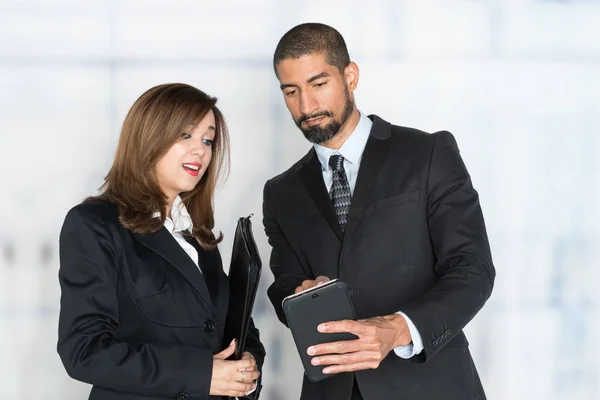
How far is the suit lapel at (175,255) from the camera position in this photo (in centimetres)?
238

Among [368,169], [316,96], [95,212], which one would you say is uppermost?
[316,96]

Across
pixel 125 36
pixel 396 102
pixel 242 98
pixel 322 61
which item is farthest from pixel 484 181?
pixel 125 36

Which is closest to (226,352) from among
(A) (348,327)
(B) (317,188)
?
(A) (348,327)

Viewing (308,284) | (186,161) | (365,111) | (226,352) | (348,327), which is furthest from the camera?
(365,111)

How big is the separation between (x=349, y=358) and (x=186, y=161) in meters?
0.86

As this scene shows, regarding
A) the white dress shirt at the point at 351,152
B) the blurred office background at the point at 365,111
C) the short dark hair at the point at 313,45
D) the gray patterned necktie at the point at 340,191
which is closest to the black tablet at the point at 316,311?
the gray patterned necktie at the point at 340,191

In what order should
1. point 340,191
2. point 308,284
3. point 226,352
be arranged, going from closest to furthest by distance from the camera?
point 226,352 → point 308,284 → point 340,191

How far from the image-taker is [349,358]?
7.00ft

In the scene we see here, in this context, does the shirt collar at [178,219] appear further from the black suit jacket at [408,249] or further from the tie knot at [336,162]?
the tie knot at [336,162]

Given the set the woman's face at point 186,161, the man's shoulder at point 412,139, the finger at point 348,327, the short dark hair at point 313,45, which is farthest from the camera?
the short dark hair at point 313,45

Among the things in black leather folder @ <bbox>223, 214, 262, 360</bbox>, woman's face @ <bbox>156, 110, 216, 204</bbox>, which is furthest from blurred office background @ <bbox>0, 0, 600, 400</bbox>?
black leather folder @ <bbox>223, 214, 262, 360</bbox>

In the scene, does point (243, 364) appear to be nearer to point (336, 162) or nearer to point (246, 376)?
point (246, 376)

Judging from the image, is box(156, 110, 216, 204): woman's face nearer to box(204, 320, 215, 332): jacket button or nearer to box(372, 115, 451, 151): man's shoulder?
box(204, 320, 215, 332): jacket button

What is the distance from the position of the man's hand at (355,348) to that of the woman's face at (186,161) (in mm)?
742
